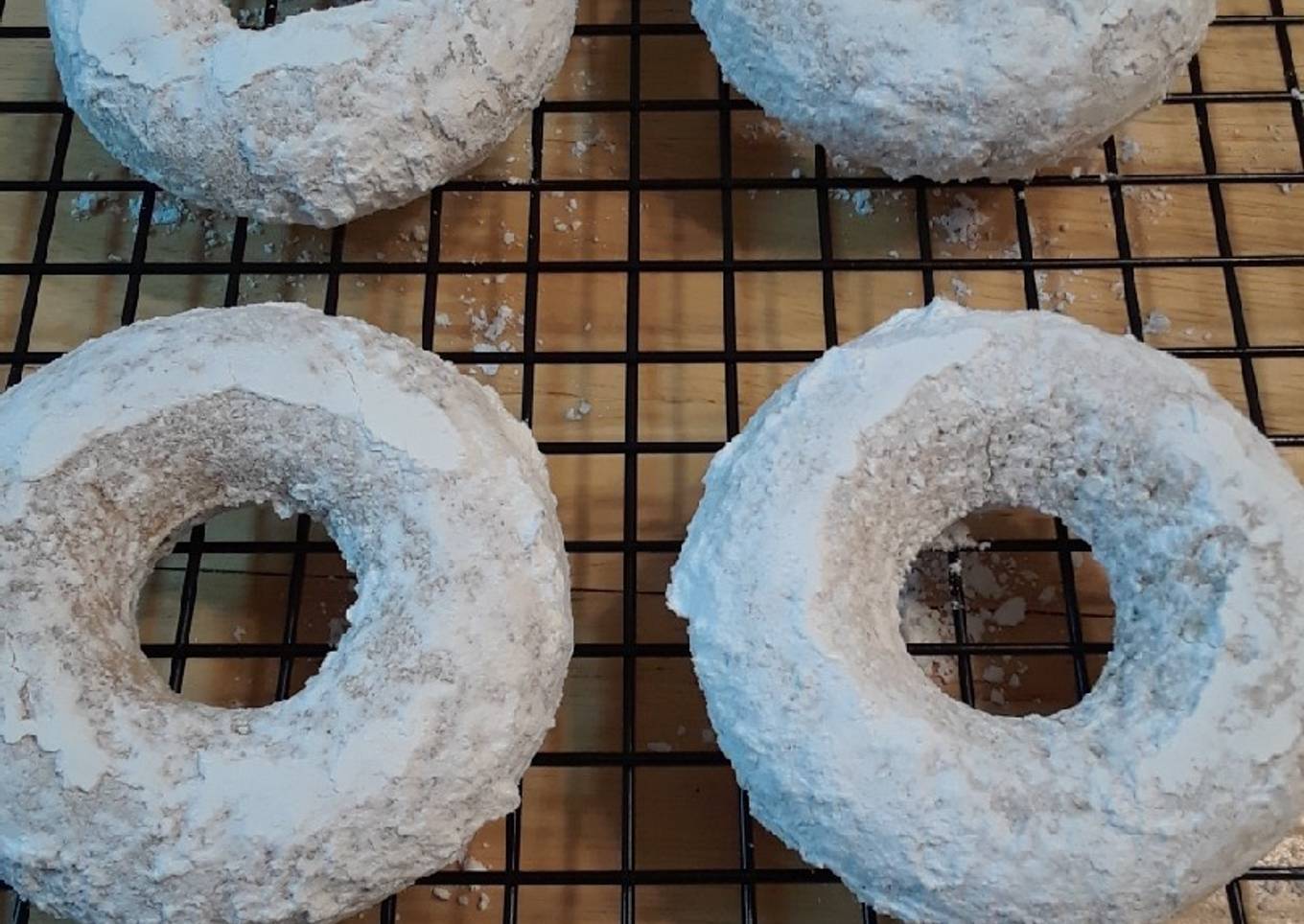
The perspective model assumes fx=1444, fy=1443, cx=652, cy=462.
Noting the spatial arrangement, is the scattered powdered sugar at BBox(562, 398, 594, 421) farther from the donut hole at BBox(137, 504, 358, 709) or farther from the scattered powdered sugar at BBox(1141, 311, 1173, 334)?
the scattered powdered sugar at BBox(1141, 311, 1173, 334)

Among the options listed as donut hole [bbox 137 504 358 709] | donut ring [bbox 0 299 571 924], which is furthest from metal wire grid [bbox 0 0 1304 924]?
donut ring [bbox 0 299 571 924]

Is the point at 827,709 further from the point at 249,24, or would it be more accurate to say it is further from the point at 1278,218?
the point at 249,24

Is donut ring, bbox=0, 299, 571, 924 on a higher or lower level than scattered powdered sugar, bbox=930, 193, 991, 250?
lower

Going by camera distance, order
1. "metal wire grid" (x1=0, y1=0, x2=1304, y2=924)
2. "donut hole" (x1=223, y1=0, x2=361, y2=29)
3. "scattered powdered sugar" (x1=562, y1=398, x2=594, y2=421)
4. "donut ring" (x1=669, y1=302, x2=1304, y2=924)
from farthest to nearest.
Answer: "donut hole" (x1=223, y1=0, x2=361, y2=29) → "scattered powdered sugar" (x1=562, y1=398, x2=594, y2=421) → "metal wire grid" (x1=0, y1=0, x2=1304, y2=924) → "donut ring" (x1=669, y1=302, x2=1304, y2=924)

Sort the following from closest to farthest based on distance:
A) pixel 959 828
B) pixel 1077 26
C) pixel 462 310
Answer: pixel 959 828 → pixel 1077 26 → pixel 462 310

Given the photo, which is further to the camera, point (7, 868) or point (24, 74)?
point (24, 74)

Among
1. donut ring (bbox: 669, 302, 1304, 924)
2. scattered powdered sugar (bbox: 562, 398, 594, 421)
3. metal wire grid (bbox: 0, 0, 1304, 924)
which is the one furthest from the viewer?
scattered powdered sugar (bbox: 562, 398, 594, 421)

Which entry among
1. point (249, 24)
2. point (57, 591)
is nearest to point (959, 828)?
point (57, 591)

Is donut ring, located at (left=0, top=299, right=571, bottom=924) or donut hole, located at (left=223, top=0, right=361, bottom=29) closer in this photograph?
donut ring, located at (left=0, top=299, right=571, bottom=924)
